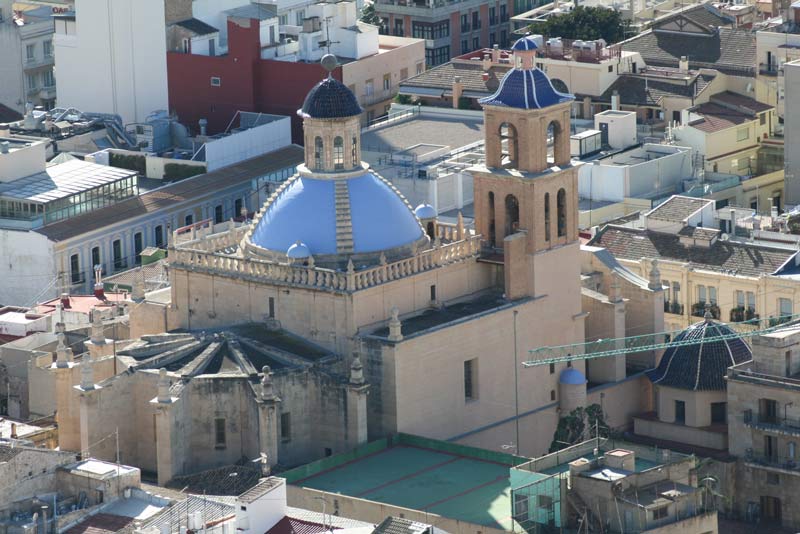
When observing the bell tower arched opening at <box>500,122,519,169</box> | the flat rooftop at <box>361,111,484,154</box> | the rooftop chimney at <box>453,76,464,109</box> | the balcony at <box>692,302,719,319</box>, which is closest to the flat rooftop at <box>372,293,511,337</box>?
the bell tower arched opening at <box>500,122,519,169</box>

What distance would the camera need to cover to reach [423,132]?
185125mm

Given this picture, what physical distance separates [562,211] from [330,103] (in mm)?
12218

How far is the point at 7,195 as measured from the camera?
168 m

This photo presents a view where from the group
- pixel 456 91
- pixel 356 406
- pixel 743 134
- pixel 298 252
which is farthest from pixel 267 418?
pixel 456 91

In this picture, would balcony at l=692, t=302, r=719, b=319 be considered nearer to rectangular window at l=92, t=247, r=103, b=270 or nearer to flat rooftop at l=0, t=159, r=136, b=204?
rectangular window at l=92, t=247, r=103, b=270

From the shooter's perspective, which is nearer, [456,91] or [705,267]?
[705,267]

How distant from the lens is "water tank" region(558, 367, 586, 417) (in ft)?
478

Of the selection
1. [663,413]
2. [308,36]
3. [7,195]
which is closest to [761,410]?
[663,413]

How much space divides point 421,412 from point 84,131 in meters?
51.0

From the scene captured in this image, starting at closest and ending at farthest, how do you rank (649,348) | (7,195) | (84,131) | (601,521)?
(601,521) < (649,348) < (7,195) < (84,131)

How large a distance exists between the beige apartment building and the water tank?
47.5 feet

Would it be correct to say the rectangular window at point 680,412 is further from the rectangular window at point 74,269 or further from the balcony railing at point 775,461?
the rectangular window at point 74,269

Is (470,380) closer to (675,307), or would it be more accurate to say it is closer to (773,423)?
(773,423)

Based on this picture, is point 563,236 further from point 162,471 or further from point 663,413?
point 162,471
